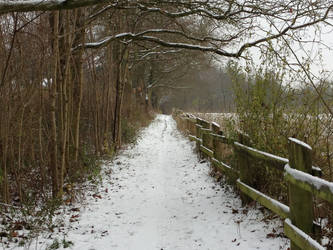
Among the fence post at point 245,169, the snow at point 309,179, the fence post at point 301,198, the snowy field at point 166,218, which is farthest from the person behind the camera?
the fence post at point 245,169

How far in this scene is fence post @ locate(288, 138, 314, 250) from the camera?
3.00 m

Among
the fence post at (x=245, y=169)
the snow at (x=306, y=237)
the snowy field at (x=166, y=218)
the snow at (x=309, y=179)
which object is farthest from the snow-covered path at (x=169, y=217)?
the snow at (x=309, y=179)

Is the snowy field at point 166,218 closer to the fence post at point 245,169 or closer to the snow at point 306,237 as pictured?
the fence post at point 245,169

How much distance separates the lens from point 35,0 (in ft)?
10.7

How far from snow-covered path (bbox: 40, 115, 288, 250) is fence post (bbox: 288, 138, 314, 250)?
0.64 meters

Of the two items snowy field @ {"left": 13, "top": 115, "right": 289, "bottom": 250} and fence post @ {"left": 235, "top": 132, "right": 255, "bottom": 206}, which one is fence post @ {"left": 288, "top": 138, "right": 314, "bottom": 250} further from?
fence post @ {"left": 235, "top": 132, "right": 255, "bottom": 206}

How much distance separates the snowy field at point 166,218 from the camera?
4.17 meters

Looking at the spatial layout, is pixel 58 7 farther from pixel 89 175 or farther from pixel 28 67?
pixel 89 175

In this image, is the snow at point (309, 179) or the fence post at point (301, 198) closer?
the snow at point (309, 179)

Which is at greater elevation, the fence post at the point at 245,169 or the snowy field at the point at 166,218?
the fence post at the point at 245,169

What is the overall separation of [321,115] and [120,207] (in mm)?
3754

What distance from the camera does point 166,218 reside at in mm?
5230

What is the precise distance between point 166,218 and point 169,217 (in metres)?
0.06

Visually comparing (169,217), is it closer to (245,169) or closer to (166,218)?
(166,218)
